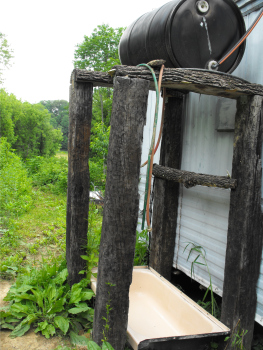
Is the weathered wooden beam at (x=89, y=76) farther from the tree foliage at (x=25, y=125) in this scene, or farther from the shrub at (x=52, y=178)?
the tree foliage at (x=25, y=125)

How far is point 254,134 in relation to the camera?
3041mm

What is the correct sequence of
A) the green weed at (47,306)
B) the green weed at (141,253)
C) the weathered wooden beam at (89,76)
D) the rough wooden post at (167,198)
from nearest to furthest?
1. the green weed at (47,306)
2. the weathered wooden beam at (89,76)
3. the rough wooden post at (167,198)
4. the green weed at (141,253)

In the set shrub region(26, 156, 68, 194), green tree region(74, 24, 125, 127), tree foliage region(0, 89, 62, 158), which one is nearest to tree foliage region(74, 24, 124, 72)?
green tree region(74, 24, 125, 127)

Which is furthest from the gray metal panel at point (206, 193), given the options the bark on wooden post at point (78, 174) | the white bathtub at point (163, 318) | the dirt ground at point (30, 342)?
the dirt ground at point (30, 342)

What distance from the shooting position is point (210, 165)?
3.78m

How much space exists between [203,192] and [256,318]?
145 centimetres

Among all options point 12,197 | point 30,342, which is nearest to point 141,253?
point 30,342

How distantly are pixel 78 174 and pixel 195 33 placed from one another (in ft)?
6.46

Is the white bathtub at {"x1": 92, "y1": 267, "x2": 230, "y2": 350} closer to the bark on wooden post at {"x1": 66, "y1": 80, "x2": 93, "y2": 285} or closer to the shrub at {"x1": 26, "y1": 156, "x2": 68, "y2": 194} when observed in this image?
the bark on wooden post at {"x1": 66, "y1": 80, "x2": 93, "y2": 285}

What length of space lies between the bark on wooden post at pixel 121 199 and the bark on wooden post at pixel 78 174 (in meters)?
1.18

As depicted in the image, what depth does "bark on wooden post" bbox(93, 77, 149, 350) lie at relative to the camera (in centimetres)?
258

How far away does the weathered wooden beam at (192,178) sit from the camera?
3170 millimetres

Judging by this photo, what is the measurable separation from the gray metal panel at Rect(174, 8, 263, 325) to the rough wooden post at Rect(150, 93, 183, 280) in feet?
0.29

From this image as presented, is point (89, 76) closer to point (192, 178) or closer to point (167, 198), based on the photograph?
point (192, 178)
